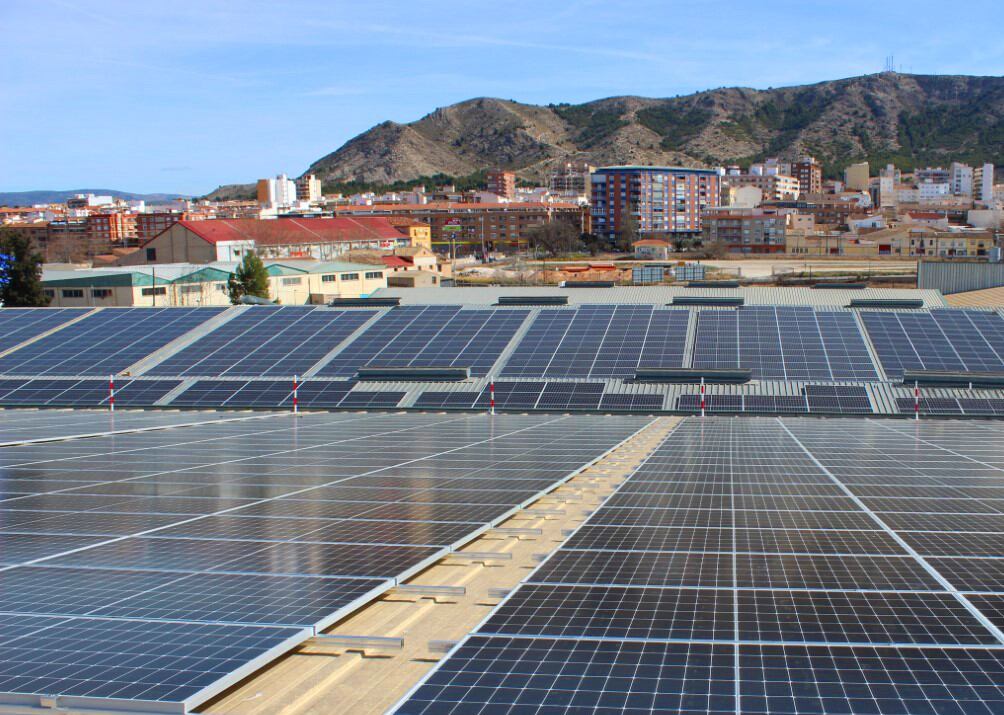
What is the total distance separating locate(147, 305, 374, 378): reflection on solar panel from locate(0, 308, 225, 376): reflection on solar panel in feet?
5.78

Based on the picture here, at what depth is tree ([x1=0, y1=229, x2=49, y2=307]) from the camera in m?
67.6

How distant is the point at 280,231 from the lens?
4813 inches

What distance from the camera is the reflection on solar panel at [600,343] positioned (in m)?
35.9

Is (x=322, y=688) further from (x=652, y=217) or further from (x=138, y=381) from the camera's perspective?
(x=652, y=217)

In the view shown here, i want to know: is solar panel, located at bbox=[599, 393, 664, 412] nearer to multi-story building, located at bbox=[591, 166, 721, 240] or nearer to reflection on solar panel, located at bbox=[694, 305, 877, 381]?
reflection on solar panel, located at bbox=[694, 305, 877, 381]

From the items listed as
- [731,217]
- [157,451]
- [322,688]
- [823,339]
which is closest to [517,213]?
[731,217]

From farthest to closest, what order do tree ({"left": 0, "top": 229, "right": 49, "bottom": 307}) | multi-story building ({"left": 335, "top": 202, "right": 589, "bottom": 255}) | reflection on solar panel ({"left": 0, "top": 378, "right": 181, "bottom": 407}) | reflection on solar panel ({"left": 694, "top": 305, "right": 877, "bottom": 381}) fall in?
multi-story building ({"left": 335, "top": 202, "right": 589, "bottom": 255}) → tree ({"left": 0, "top": 229, "right": 49, "bottom": 307}) → reflection on solar panel ({"left": 694, "top": 305, "right": 877, "bottom": 381}) → reflection on solar panel ({"left": 0, "top": 378, "right": 181, "bottom": 407})

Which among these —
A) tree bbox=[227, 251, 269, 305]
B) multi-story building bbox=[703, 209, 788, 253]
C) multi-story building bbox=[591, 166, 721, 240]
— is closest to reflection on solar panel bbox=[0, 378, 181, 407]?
tree bbox=[227, 251, 269, 305]

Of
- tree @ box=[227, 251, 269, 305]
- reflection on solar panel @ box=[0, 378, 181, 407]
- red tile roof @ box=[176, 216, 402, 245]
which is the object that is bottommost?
reflection on solar panel @ box=[0, 378, 181, 407]

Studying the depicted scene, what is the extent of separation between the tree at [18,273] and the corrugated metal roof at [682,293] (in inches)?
1332

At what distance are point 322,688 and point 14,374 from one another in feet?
112

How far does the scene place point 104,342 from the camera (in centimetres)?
4041

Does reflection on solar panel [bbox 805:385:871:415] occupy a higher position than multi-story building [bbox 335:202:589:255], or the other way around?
multi-story building [bbox 335:202:589:255]

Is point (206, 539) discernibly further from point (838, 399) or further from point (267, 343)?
point (267, 343)
